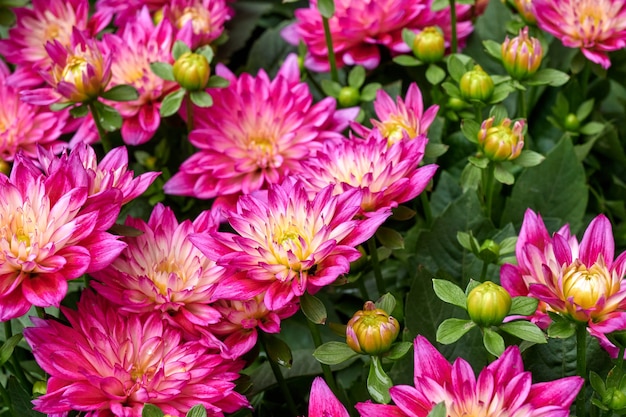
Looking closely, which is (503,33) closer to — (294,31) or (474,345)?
(294,31)

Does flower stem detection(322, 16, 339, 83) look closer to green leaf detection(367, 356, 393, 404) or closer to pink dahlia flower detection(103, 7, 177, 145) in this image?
pink dahlia flower detection(103, 7, 177, 145)

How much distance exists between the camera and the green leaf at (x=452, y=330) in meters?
0.73

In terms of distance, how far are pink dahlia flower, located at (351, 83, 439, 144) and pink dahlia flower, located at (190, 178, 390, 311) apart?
0.21 metres

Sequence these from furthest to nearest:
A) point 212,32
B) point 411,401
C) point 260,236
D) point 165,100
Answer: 1. point 212,32
2. point 165,100
3. point 260,236
4. point 411,401

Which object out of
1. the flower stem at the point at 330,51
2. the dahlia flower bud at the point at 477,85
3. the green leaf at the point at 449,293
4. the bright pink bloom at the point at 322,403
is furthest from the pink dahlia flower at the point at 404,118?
the bright pink bloom at the point at 322,403

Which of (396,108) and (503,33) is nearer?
(396,108)

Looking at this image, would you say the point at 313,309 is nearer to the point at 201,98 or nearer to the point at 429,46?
the point at 201,98

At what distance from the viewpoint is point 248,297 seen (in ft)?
2.52

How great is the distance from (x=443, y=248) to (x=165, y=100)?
14.8 inches

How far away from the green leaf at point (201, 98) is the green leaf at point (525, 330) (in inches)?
17.3

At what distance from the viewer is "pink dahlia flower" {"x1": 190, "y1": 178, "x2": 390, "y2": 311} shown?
76cm

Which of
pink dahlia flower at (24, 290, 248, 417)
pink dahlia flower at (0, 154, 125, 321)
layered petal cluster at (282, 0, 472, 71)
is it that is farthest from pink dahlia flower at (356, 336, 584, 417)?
layered petal cluster at (282, 0, 472, 71)

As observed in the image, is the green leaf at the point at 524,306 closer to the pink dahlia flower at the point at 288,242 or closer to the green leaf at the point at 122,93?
the pink dahlia flower at the point at 288,242

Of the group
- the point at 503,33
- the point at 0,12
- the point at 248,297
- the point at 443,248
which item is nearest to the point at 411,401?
the point at 248,297
